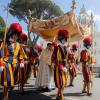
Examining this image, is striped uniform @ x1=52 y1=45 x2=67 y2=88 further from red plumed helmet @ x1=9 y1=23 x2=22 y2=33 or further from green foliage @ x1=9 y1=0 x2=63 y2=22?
green foliage @ x1=9 y1=0 x2=63 y2=22

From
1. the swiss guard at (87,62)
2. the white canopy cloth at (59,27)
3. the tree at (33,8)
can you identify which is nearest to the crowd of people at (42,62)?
the swiss guard at (87,62)

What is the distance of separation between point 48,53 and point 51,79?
3.11 ft

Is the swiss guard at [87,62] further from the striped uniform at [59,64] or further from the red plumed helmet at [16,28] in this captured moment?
the red plumed helmet at [16,28]

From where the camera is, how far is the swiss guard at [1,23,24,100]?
704 centimetres

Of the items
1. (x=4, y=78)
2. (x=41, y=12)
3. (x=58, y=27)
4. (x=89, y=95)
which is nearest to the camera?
(x=4, y=78)

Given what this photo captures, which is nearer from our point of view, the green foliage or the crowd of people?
the crowd of people

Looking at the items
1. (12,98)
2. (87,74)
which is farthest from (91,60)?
(12,98)

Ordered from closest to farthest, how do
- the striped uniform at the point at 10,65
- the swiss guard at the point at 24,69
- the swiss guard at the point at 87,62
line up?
1. the striped uniform at the point at 10,65
2. the swiss guard at the point at 24,69
3. the swiss guard at the point at 87,62

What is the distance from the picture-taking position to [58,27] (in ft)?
35.6

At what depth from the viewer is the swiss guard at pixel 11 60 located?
7039mm

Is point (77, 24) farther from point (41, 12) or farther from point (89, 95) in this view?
point (41, 12)

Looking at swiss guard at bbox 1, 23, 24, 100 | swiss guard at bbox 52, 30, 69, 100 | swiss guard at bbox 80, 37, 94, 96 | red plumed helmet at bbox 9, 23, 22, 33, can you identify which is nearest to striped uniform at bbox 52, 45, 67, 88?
swiss guard at bbox 52, 30, 69, 100

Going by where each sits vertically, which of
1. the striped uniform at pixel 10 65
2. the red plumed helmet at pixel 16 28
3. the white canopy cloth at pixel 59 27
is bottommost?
the striped uniform at pixel 10 65

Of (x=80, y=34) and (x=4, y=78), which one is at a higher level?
(x=80, y=34)
